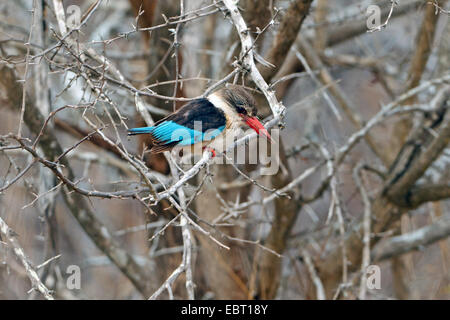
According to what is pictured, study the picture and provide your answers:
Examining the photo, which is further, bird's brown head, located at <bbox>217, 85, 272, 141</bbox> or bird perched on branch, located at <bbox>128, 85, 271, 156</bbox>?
bird's brown head, located at <bbox>217, 85, 272, 141</bbox>

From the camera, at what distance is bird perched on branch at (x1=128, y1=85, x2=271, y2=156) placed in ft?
12.0

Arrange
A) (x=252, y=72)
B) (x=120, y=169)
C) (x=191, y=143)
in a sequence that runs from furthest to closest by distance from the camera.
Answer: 1. (x=120, y=169)
2. (x=191, y=143)
3. (x=252, y=72)

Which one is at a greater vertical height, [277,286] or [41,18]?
[41,18]

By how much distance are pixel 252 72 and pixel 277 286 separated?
2.75 meters

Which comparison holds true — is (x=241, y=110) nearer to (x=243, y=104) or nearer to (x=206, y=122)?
(x=243, y=104)

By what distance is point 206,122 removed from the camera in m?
3.75

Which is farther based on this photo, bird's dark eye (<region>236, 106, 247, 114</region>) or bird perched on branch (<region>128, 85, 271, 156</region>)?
bird's dark eye (<region>236, 106, 247, 114</region>)

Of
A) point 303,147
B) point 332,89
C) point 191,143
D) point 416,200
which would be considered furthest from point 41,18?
point 416,200

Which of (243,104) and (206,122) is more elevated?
(243,104)

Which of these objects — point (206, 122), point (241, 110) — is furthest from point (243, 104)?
point (206, 122)

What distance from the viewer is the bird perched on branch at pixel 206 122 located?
3662 millimetres
